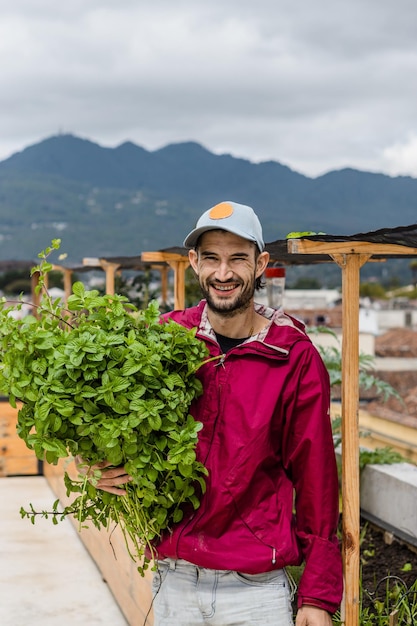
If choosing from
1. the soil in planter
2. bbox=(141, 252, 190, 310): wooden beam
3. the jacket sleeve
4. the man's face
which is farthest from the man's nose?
bbox=(141, 252, 190, 310): wooden beam

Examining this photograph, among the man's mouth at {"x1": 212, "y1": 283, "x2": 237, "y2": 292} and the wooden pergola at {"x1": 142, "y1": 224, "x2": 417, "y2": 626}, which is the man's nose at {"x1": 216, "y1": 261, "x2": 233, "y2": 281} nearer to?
the man's mouth at {"x1": 212, "y1": 283, "x2": 237, "y2": 292}

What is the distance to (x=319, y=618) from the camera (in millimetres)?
2195

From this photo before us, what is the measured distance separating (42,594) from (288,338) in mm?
3555

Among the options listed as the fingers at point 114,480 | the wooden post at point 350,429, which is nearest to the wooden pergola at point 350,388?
the wooden post at point 350,429

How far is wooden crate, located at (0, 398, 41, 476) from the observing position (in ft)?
26.1

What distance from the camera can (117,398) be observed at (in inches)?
84.7

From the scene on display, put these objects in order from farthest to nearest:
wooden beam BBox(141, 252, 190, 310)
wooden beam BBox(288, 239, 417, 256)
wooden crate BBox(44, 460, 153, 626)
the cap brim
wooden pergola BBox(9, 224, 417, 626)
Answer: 1. wooden beam BBox(141, 252, 190, 310)
2. wooden crate BBox(44, 460, 153, 626)
3. wooden pergola BBox(9, 224, 417, 626)
4. wooden beam BBox(288, 239, 417, 256)
5. the cap brim

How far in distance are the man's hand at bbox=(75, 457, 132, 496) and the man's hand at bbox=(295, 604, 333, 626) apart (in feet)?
1.83

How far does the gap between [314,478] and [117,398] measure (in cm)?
55

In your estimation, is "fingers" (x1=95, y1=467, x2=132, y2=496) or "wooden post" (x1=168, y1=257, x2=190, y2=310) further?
"wooden post" (x1=168, y1=257, x2=190, y2=310)

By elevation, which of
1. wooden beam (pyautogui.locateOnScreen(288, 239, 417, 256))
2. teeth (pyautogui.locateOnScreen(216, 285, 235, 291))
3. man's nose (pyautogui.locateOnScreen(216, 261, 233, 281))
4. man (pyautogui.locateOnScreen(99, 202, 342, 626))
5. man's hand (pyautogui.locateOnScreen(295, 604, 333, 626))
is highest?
wooden beam (pyautogui.locateOnScreen(288, 239, 417, 256))

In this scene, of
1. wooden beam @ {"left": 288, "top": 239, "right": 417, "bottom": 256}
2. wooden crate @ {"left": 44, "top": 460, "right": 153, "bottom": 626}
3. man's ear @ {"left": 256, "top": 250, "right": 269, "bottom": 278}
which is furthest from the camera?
wooden crate @ {"left": 44, "top": 460, "right": 153, "bottom": 626}

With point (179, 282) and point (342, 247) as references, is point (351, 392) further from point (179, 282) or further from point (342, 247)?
point (179, 282)

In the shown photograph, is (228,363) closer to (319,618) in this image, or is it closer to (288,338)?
(288,338)
